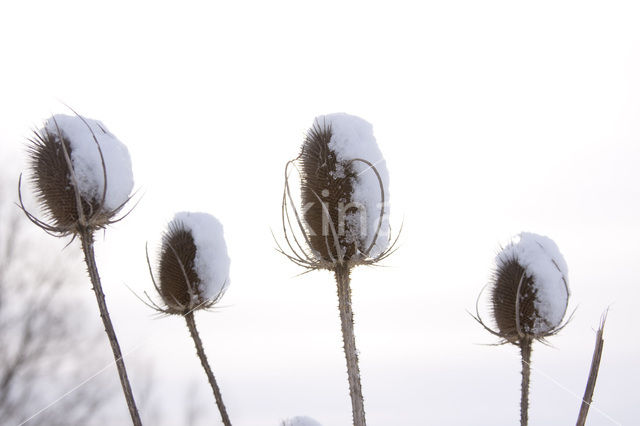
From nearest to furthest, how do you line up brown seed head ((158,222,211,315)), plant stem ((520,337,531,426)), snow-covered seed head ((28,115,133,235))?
A: snow-covered seed head ((28,115,133,235)), plant stem ((520,337,531,426)), brown seed head ((158,222,211,315))

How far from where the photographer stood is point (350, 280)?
4.75 meters

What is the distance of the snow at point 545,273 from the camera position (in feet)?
18.6

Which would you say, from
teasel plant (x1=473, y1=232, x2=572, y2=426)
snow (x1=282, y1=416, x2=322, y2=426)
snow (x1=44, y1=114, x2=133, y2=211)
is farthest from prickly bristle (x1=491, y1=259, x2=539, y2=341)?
snow (x1=44, y1=114, x2=133, y2=211)

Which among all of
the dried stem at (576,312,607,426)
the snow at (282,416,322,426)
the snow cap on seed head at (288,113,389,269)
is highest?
the snow cap on seed head at (288,113,389,269)

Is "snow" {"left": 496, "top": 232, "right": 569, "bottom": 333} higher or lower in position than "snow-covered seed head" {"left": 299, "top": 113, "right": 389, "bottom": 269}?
lower

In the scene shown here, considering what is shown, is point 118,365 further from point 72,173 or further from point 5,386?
point 5,386

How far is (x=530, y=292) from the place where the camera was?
5719 millimetres

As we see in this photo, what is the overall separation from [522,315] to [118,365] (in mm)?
3566

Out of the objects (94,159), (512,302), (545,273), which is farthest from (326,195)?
(545,273)

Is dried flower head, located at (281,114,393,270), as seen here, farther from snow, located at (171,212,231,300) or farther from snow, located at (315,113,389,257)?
snow, located at (171,212,231,300)

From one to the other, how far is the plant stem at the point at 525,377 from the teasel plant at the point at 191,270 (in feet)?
9.23

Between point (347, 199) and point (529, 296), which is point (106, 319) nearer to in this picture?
point (347, 199)

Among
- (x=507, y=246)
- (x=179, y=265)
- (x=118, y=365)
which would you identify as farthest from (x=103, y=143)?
(x=507, y=246)

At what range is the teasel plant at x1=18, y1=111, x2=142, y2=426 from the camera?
4984 mm
